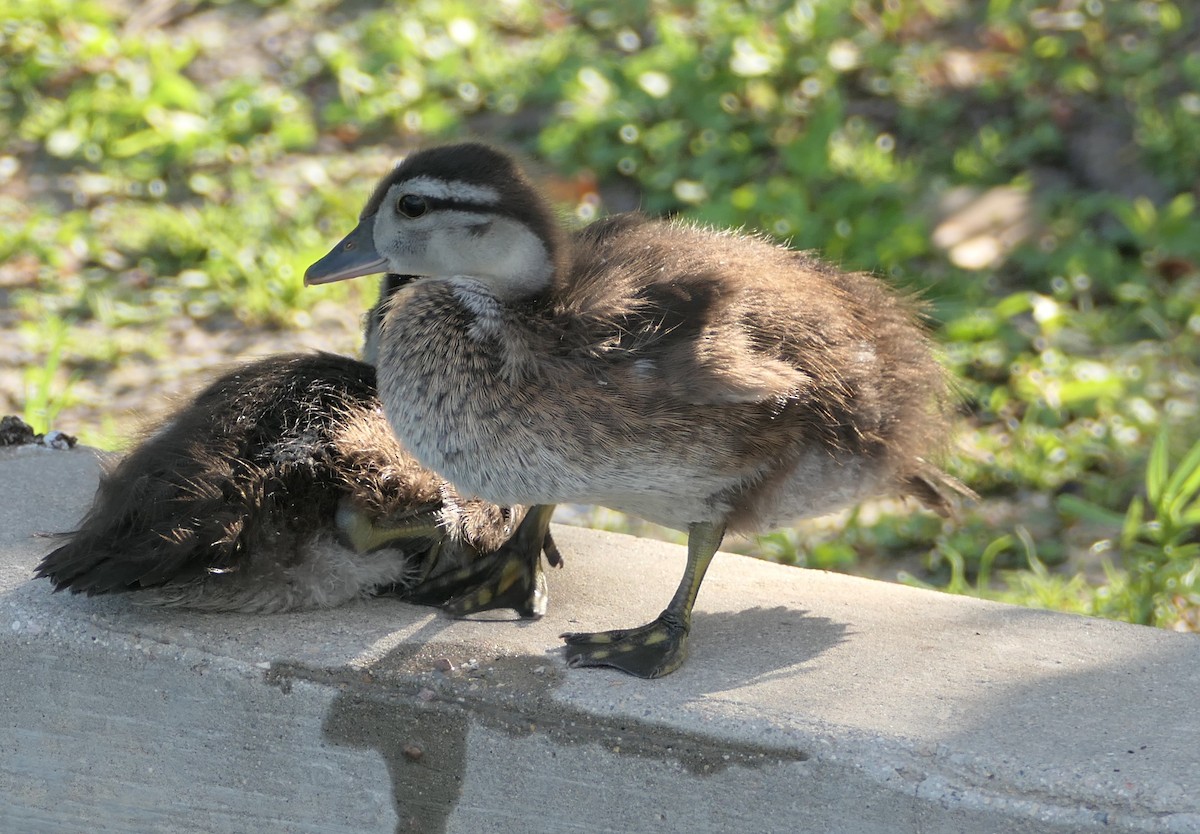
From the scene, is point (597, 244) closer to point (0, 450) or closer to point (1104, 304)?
point (0, 450)

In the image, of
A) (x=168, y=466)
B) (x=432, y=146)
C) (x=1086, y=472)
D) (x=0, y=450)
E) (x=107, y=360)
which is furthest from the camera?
(x=107, y=360)

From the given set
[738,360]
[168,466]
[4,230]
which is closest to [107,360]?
[4,230]

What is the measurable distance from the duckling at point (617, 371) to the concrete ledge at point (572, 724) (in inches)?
8.6

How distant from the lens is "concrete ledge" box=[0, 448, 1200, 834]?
269 centimetres

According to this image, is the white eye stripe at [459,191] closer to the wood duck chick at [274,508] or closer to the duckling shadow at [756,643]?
the wood duck chick at [274,508]

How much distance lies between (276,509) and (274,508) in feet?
0.03

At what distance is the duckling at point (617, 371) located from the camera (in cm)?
300

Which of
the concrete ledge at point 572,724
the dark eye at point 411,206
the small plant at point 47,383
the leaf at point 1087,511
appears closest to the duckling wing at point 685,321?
the dark eye at point 411,206

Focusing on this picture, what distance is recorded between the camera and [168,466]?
10.1ft

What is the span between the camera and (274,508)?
3.16 meters

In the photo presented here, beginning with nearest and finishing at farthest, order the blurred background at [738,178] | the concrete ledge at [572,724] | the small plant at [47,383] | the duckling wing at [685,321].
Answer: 1. the concrete ledge at [572,724]
2. the duckling wing at [685,321]
3. the small plant at [47,383]
4. the blurred background at [738,178]

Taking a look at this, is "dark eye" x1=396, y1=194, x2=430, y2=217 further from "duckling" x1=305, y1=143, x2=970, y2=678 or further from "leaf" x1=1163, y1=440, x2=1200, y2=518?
"leaf" x1=1163, y1=440, x2=1200, y2=518

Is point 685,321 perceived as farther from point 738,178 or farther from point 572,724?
point 738,178

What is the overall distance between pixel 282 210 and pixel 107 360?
3.82ft
